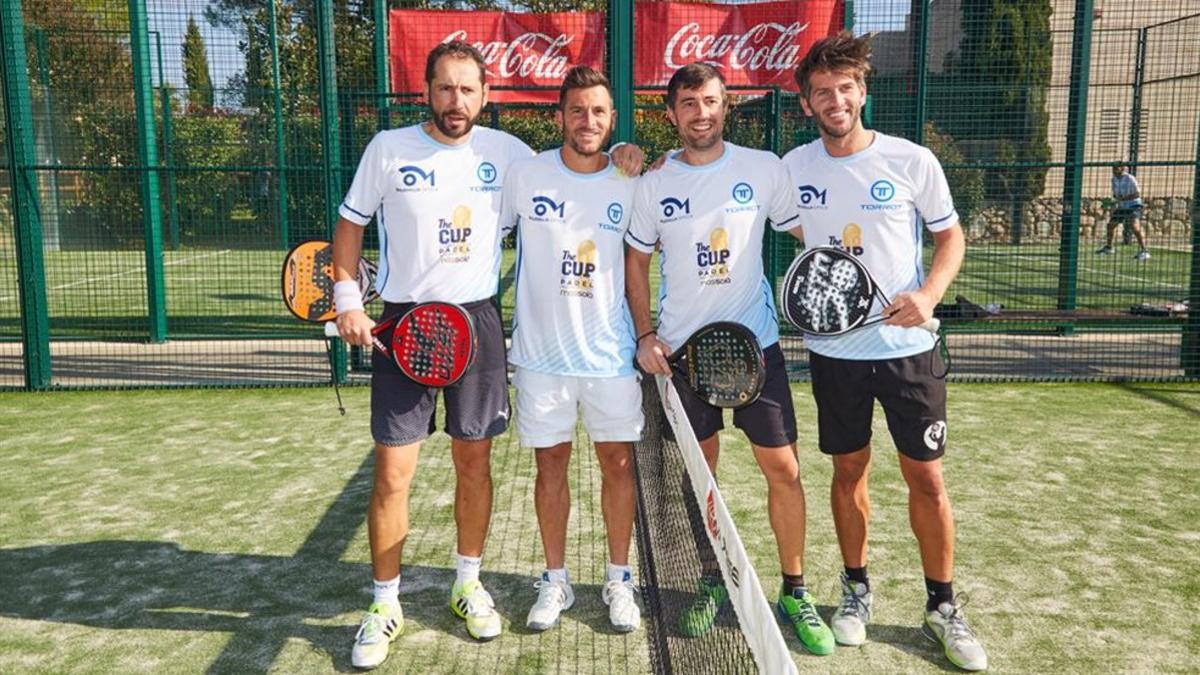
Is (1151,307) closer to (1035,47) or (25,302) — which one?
(25,302)

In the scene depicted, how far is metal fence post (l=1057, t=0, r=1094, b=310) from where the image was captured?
10062 mm

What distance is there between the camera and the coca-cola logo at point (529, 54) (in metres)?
10.5

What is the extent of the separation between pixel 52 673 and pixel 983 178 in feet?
66.0

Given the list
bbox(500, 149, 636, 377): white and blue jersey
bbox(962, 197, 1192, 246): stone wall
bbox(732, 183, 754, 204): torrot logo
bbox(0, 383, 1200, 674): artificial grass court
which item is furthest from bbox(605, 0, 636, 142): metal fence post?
bbox(962, 197, 1192, 246): stone wall

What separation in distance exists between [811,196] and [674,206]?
0.53m

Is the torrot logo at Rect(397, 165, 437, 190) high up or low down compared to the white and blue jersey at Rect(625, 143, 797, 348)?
up

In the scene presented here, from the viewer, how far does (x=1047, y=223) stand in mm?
20859

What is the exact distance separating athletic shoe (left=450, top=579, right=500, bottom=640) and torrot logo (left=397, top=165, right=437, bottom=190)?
1.65 m

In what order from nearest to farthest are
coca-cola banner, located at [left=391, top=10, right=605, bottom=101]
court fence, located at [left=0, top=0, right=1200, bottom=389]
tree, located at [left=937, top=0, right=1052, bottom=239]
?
1. court fence, located at [left=0, top=0, right=1200, bottom=389]
2. coca-cola banner, located at [left=391, top=10, right=605, bottom=101]
3. tree, located at [left=937, top=0, right=1052, bottom=239]

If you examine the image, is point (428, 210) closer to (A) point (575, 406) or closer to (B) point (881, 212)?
(A) point (575, 406)

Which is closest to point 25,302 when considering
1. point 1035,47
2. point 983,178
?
point 983,178


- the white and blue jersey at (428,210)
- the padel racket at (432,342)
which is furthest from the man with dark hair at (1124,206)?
the padel racket at (432,342)

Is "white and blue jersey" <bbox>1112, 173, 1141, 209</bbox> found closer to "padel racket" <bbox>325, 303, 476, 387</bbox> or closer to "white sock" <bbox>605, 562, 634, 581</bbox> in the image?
"white sock" <bbox>605, 562, 634, 581</bbox>

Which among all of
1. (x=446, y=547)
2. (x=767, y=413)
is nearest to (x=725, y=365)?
(x=767, y=413)
